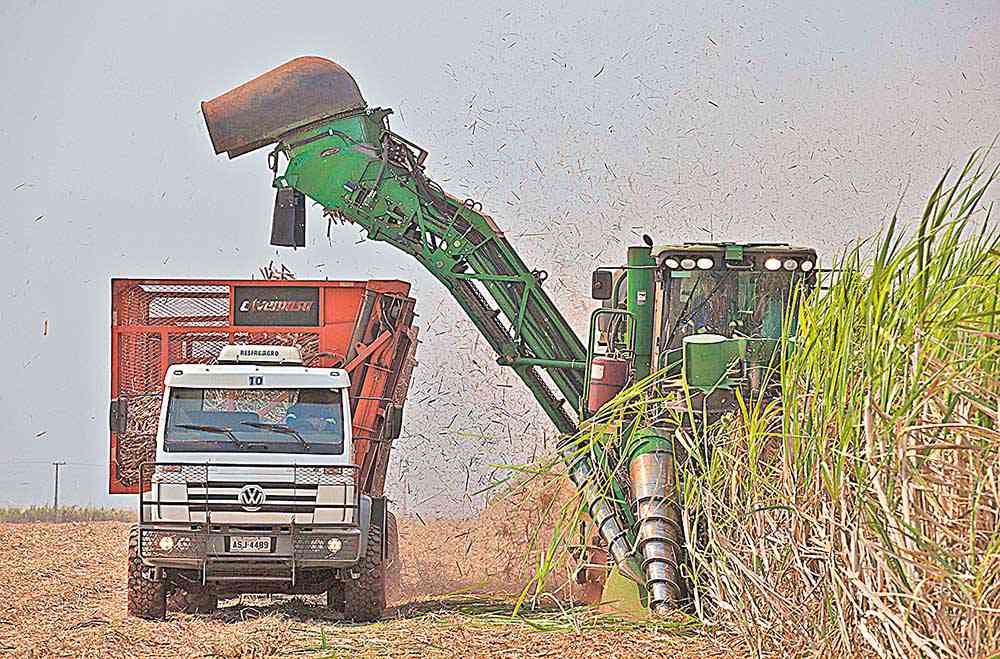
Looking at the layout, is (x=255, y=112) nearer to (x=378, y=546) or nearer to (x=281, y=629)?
(x=378, y=546)

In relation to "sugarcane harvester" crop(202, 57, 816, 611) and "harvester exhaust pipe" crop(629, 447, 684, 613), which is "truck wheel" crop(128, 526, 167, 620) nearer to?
"sugarcane harvester" crop(202, 57, 816, 611)

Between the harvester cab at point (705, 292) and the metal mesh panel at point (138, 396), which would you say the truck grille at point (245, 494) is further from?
the harvester cab at point (705, 292)

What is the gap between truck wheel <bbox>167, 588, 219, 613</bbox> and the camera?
31.2 feet

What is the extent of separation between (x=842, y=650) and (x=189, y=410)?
5.45 m

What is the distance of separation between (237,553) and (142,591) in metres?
0.73

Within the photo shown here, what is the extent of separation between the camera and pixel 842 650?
15.7 ft

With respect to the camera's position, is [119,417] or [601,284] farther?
[601,284]

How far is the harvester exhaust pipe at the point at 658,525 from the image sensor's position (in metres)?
7.55

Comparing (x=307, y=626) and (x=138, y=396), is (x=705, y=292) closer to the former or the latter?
(x=307, y=626)

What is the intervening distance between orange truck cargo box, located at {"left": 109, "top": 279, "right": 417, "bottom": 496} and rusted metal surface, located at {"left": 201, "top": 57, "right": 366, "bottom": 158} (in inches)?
44.5

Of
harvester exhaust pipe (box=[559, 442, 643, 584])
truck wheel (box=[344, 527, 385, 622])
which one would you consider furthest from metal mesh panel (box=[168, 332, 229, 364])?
harvester exhaust pipe (box=[559, 442, 643, 584])

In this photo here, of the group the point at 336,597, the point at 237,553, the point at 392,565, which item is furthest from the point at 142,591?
the point at 392,565

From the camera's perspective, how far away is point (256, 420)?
9242 millimetres

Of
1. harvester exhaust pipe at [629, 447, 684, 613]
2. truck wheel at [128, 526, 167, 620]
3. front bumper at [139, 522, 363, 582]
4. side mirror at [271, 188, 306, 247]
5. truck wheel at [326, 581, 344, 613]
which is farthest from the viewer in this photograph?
side mirror at [271, 188, 306, 247]
